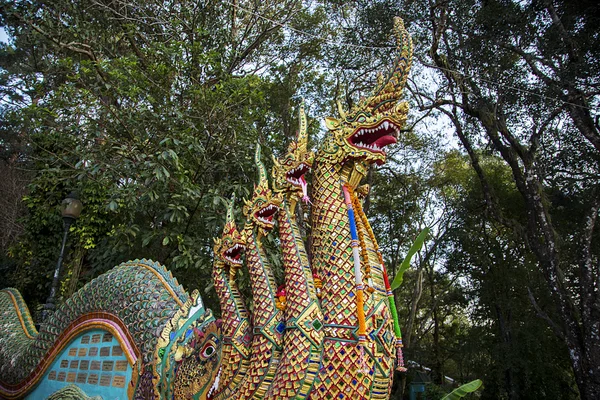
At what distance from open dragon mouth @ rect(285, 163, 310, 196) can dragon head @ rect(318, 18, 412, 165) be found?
184mm

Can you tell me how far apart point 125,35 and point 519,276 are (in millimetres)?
11058

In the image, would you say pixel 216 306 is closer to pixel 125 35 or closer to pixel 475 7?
pixel 125 35

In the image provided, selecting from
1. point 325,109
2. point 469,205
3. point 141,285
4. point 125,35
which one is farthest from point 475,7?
point 141,285

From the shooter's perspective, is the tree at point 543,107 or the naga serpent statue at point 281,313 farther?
the tree at point 543,107

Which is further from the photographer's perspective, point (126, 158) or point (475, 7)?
point (475, 7)

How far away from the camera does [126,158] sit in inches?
239

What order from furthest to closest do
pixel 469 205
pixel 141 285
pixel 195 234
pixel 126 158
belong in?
1. pixel 469 205
2. pixel 195 234
3. pixel 126 158
4. pixel 141 285

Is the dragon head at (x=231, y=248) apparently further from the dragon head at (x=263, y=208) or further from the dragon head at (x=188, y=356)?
the dragon head at (x=188, y=356)

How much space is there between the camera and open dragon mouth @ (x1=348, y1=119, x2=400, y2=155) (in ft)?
9.29

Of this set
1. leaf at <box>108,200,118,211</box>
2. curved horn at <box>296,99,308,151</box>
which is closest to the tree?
curved horn at <box>296,99,308,151</box>

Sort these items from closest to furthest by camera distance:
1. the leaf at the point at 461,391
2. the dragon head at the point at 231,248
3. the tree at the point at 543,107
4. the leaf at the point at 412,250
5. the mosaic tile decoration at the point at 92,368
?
the leaf at the point at 461,391, the leaf at the point at 412,250, the dragon head at the point at 231,248, the mosaic tile decoration at the point at 92,368, the tree at the point at 543,107

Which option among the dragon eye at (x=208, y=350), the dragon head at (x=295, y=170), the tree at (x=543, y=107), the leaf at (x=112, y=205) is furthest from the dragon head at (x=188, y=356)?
the tree at (x=543, y=107)

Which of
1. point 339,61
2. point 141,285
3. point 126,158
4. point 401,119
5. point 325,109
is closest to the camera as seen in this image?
point 401,119

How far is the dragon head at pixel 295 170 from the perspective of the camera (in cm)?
314
